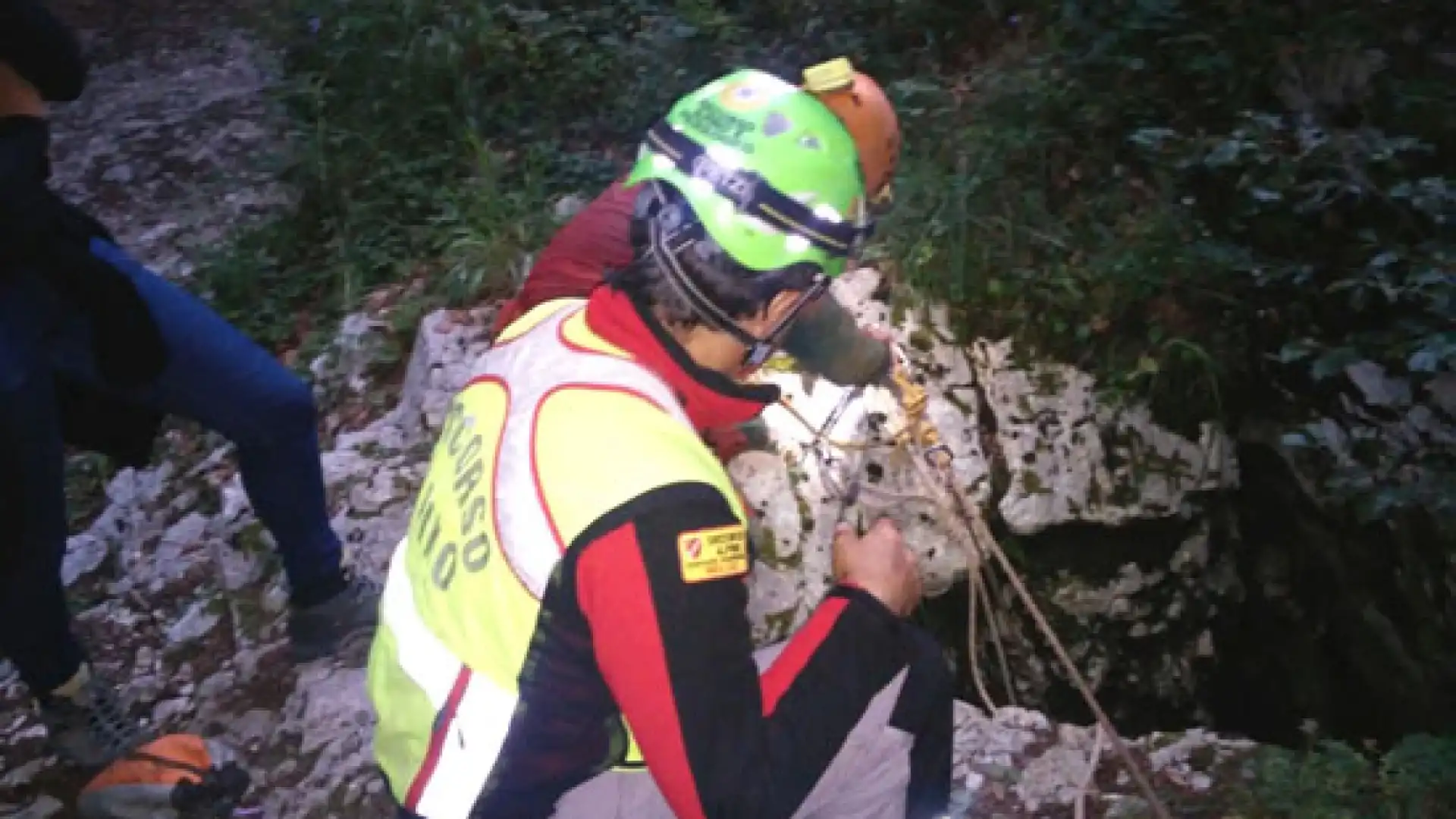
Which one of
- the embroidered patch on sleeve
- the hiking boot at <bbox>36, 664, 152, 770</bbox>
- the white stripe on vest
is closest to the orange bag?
the hiking boot at <bbox>36, 664, 152, 770</bbox>

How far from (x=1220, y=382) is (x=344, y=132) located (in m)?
4.26

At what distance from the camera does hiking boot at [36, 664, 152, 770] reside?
2.84 m

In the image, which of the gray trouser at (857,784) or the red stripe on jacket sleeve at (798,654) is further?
the gray trouser at (857,784)

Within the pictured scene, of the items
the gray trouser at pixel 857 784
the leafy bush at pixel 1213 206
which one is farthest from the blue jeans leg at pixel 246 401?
the leafy bush at pixel 1213 206

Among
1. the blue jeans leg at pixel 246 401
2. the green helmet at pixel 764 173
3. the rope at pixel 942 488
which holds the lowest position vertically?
the rope at pixel 942 488

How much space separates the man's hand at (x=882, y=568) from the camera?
6.29 feet

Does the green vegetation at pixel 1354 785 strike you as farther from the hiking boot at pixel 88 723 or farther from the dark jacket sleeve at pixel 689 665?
the hiking boot at pixel 88 723

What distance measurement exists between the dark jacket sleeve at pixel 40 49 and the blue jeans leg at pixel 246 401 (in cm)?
38

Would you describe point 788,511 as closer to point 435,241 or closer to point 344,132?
point 435,241

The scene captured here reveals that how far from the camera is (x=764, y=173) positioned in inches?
70.9

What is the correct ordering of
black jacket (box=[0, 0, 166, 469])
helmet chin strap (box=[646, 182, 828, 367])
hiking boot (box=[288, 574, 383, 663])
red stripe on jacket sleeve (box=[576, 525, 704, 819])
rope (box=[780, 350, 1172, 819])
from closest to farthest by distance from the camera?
red stripe on jacket sleeve (box=[576, 525, 704, 819]) < helmet chin strap (box=[646, 182, 828, 367]) < black jacket (box=[0, 0, 166, 469]) < rope (box=[780, 350, 1172, 819]) < hiking boot (box=[288, 574, 383, 663])

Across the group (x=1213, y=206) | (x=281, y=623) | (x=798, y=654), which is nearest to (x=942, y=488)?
(x=1213, y=206)

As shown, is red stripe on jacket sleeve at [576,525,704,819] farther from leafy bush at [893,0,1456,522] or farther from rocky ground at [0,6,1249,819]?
leafy bush at [893,0,1456,522]

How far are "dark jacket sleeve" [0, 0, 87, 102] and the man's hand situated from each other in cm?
213
